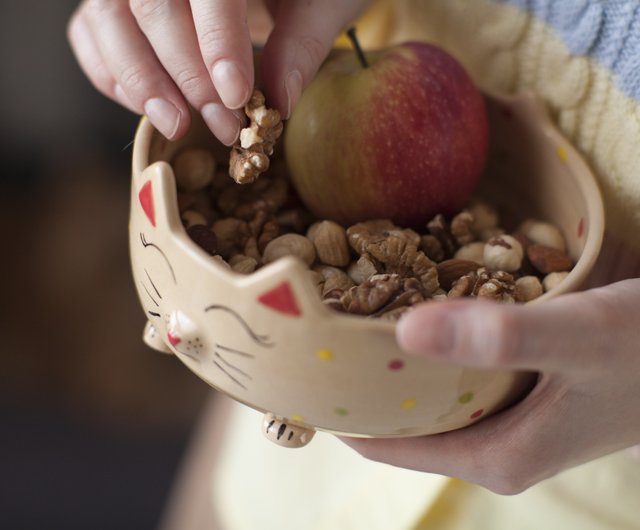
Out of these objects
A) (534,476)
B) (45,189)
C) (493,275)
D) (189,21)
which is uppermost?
(189,21)

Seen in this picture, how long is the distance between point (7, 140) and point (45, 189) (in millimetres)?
117

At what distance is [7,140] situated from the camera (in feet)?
4.89

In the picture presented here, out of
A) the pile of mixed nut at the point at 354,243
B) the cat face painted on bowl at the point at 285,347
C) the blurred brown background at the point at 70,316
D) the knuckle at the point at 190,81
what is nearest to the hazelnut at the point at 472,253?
the pile of mixed nut at the point at 354,243

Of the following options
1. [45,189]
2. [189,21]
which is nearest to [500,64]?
[189,21]

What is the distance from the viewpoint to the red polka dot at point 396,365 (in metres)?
0.41

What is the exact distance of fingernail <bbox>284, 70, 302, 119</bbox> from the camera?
1.64 feet

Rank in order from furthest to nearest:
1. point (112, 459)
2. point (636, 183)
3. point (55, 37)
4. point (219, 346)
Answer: point (55, 37) < point (112, 459) < point (636, 183) < point (219, 346)

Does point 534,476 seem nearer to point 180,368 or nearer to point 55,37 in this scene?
point 180,368

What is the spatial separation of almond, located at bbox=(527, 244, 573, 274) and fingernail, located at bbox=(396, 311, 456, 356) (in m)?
0.19

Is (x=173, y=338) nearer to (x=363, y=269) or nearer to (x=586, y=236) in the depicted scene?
(x=363, y=269)

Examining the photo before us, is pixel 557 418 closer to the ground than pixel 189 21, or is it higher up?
closer to the ground

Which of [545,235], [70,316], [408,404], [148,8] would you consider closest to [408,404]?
[408,404]

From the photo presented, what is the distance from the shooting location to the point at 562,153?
1.91 feet

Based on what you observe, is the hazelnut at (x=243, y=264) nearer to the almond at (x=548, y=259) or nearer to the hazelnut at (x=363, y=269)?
the hazelnut at (x=363, y=269)
